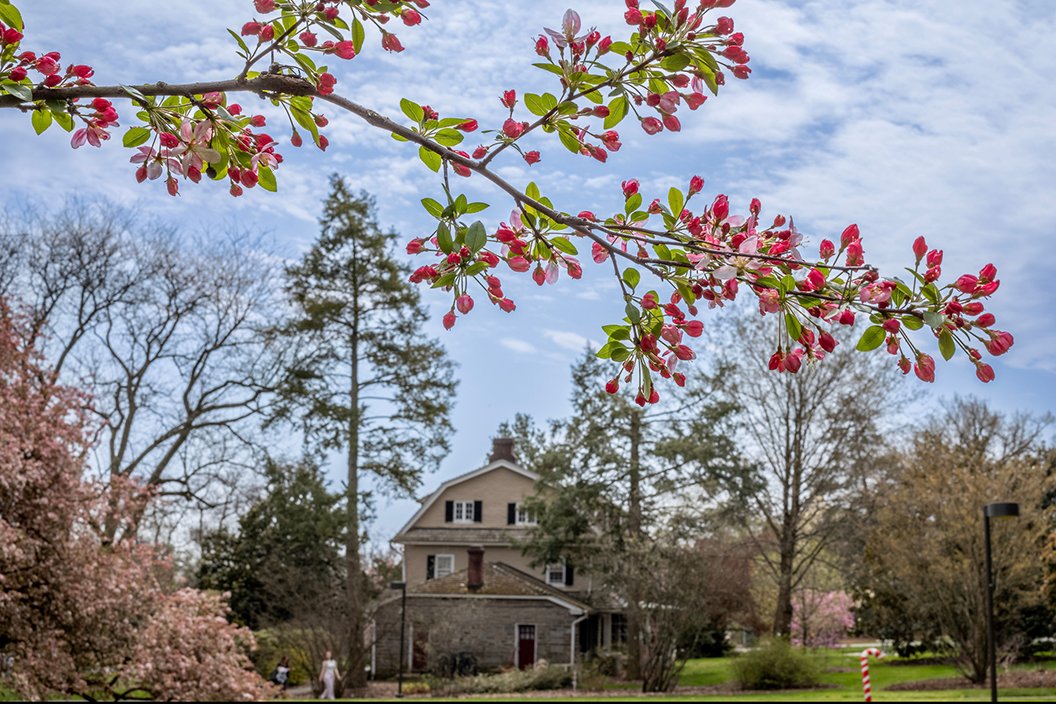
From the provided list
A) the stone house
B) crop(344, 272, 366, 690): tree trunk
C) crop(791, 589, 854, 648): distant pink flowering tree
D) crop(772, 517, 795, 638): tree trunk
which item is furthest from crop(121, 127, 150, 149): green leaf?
crop(791, 589, 854, 648): distant pink flowering tree

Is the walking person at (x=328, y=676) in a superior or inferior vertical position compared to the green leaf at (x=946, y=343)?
inferior

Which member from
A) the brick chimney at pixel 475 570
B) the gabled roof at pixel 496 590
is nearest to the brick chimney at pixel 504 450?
the gabled roof at pixel 496 590

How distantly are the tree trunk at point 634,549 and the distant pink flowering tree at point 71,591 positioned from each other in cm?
1145

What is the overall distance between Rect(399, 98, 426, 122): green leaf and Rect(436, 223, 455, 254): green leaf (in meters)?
0.36

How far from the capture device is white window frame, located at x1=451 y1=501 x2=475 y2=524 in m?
39.6

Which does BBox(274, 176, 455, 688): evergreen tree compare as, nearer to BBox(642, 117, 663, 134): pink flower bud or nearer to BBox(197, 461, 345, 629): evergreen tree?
BBox(197, 461, 345, 629): evergreen tree

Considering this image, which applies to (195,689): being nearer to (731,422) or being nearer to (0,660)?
(0,660)

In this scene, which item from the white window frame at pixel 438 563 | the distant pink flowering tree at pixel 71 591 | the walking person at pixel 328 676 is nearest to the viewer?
the distant pink flowering tree at pixel 71 591

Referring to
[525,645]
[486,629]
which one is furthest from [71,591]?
[525,645]

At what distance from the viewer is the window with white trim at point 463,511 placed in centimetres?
3956

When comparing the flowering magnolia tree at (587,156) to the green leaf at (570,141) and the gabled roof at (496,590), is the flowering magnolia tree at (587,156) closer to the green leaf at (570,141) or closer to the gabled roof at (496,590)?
the green leaf at (570,141)

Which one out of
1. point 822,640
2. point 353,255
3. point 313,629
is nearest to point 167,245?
point 353,255

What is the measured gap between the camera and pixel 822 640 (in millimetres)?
38562

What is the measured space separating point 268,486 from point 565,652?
10.5 m
